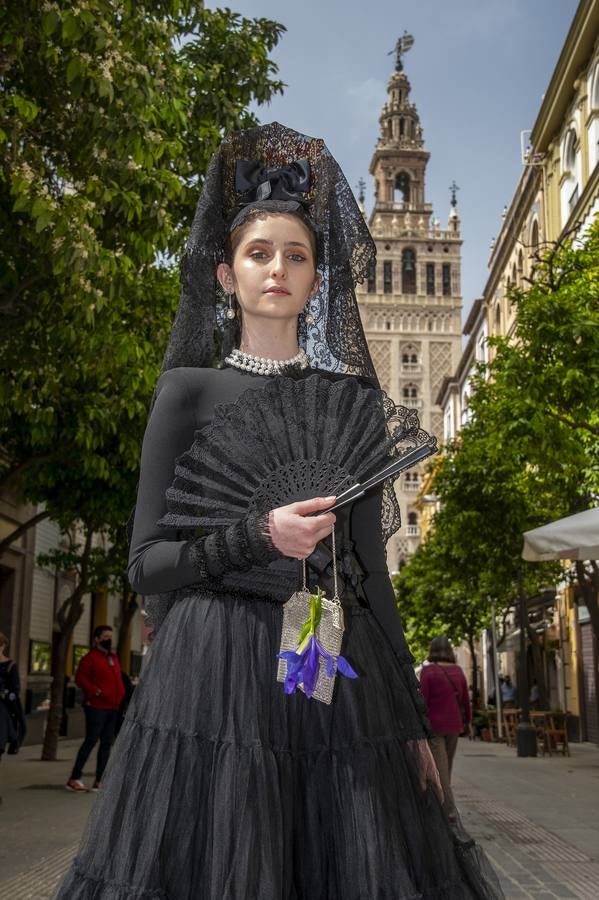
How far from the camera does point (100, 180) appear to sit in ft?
28.6

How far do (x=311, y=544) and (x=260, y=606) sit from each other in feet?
0.69

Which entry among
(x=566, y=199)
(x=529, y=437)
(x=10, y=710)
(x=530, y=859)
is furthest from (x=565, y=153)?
(x=530, y=859)

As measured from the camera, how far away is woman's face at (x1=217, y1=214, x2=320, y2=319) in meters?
2.68

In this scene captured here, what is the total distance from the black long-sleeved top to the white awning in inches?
274

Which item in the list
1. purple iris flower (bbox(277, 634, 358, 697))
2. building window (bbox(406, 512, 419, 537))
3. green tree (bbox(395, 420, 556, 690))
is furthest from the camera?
building window (bbox(406, 512, 419, 537))

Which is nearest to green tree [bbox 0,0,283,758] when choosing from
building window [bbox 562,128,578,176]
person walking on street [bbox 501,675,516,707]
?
building window [bbox 562,128,578,176]

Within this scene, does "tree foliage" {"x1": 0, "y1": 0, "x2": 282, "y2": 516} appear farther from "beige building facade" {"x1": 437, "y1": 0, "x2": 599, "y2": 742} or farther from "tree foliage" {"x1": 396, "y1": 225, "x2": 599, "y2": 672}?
"beige building facade" {"x1": 437, "y1": 0, "x2": 599, "y2": 742}

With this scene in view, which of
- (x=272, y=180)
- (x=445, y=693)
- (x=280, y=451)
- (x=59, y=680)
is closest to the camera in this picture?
(x=280, y=451)

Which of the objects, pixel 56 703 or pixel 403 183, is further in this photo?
pixel 403 183

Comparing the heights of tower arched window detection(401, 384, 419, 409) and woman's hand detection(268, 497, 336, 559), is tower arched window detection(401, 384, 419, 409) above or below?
above

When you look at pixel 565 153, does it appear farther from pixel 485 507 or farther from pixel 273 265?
pixel 273 265

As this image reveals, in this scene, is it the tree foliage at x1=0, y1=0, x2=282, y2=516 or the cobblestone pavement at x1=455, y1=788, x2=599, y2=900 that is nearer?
the cobblestone pavement at x1=455, y1=788, x2=599, y2=900

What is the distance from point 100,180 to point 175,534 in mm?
6900

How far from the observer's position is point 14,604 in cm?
2270
